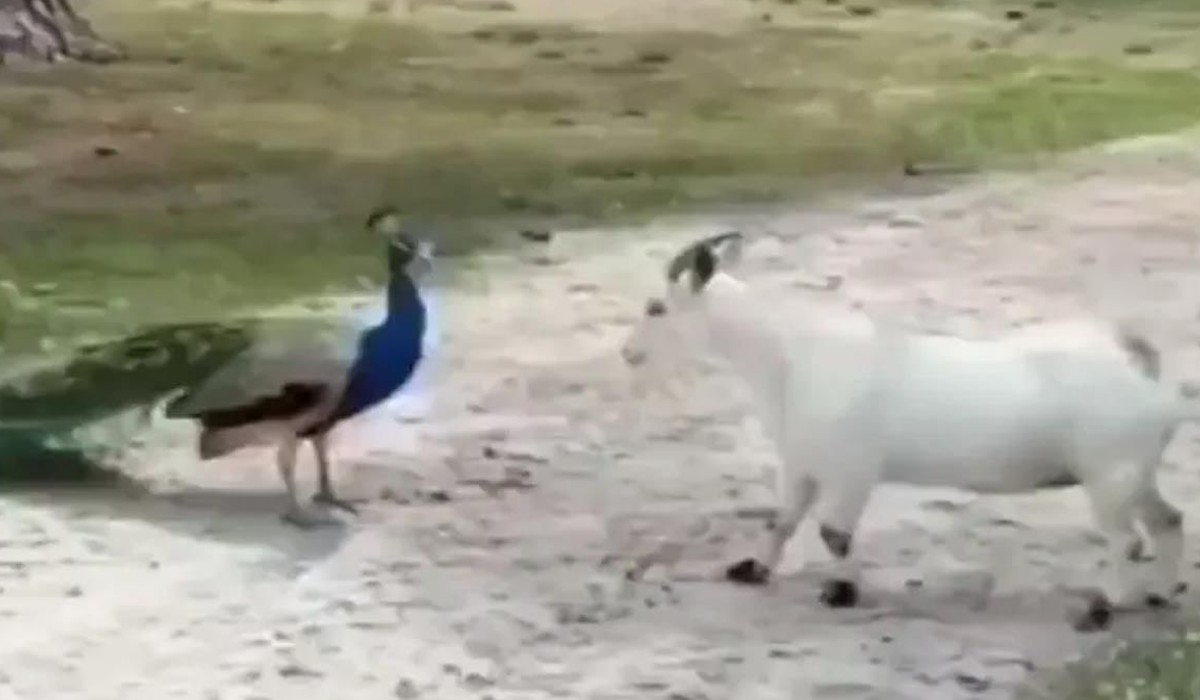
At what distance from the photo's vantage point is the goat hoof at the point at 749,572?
1002mm

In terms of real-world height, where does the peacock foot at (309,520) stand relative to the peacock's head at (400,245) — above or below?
below

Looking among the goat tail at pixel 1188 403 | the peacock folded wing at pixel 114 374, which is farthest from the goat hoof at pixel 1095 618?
the peacock folded wing at pixel 114 374

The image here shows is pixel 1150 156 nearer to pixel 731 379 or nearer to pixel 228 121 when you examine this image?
pixel 731 379

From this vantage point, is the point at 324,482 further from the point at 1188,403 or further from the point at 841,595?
the point at 1188,403

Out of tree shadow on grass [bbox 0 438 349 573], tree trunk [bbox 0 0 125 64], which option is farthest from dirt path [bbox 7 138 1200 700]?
tree trunk [bbox 0 0 125 64]

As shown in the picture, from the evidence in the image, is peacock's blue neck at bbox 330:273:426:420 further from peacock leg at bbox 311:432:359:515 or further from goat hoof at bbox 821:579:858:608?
goat hoof at bbox 821:579:858:608

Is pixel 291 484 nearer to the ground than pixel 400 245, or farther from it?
nearer to the ground

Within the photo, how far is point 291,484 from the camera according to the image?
1.02 m

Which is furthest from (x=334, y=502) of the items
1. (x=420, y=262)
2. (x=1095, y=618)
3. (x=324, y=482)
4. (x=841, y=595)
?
(x=1095, y=618)

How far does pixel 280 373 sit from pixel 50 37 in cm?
24

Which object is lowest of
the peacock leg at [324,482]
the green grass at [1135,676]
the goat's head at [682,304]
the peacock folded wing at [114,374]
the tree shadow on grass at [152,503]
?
the green grass at [1135,676]

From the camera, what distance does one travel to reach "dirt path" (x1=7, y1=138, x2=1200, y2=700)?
98 centimetres

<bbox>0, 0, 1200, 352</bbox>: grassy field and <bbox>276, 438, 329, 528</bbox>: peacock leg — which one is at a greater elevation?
<bbox>0, 0, 1200, 352</bbox>: grassy field

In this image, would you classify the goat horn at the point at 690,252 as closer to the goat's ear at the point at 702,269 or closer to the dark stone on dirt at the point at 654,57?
the goat's ear at the point at 702,269
